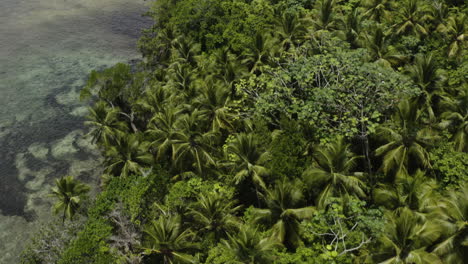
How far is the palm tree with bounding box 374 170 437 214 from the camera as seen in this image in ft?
64.2

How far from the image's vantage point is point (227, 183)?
25.9 metres

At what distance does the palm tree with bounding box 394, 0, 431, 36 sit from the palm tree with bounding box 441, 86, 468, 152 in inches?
485

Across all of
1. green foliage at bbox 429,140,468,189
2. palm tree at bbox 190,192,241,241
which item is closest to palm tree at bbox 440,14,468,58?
green foliage at bbox 429,140,468,189

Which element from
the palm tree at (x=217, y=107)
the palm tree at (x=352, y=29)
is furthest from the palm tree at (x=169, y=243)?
the palm tree at (x=352, y=29)

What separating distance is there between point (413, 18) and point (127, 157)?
33.2m

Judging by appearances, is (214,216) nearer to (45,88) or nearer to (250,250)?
(250,250)

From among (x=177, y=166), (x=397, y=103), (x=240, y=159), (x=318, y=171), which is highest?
(x=397, y=103)

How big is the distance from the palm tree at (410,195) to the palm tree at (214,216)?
10.3 m

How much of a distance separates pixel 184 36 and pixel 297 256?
116ft

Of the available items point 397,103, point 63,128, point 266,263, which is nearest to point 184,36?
point 63,128

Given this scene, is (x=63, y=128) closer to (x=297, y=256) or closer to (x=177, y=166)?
(x=177, y=166)

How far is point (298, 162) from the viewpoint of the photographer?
23.5 meters

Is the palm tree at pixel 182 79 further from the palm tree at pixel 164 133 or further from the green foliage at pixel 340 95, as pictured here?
the green foliage at pixel 340 95

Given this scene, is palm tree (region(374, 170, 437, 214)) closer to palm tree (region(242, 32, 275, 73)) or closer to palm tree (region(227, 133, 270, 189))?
palm tree (region(227, 133, 270, 189))
